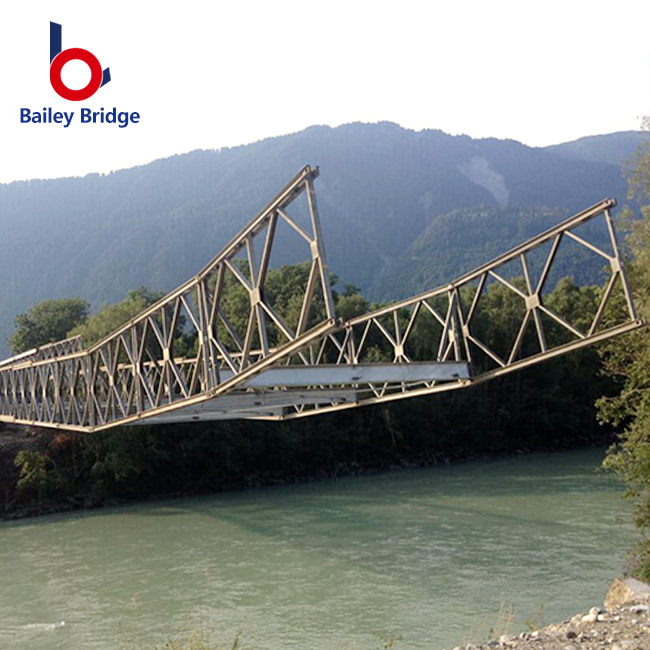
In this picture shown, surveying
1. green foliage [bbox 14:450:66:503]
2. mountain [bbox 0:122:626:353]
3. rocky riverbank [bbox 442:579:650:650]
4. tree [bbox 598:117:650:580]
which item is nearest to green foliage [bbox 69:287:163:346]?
green foliage [bbox 14:450:66:503]

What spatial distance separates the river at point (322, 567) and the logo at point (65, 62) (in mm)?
12496

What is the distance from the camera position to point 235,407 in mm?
18984

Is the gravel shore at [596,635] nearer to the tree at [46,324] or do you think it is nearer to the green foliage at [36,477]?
the green foliage at [36,477]

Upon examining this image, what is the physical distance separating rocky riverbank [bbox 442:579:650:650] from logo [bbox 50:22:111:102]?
56.4ft

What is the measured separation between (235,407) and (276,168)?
580 ft

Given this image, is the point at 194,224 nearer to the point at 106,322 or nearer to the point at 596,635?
the point at 106,322

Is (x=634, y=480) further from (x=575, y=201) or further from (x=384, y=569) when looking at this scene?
(x=575, y=201)

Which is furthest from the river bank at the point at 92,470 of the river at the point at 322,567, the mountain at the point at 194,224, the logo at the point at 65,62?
the mountain at the point at 194,224

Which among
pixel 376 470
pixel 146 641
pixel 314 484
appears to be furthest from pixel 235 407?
pixel 376 470

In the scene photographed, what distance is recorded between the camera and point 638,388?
1688cm

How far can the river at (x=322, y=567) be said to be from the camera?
1595 cm

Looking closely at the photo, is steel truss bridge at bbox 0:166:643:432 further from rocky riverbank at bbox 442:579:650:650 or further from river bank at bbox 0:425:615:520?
river bank at bbox 0:425:615:520

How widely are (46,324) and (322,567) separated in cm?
3834

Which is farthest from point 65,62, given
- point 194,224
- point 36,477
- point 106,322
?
point 194,224
